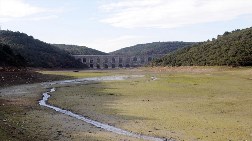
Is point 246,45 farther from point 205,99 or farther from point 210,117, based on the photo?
point 210,117

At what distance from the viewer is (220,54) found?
342 ft

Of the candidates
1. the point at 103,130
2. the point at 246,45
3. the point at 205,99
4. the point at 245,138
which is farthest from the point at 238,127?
the point at 246,45

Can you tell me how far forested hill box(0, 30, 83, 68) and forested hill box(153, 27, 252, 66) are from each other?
37240 mm

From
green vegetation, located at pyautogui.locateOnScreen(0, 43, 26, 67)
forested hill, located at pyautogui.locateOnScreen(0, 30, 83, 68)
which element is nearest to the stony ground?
green vegetation, located at pyautogui.locateOnScreen(0, 43, 26, 67)

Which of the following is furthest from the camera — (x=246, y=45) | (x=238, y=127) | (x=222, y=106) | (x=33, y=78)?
(x=246, y=45)

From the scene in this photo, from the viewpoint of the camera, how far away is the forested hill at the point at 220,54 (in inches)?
3703

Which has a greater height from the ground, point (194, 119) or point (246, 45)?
point (246, 45)

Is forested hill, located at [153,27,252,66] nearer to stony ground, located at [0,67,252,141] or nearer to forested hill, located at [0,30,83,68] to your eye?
forested hill, located at [0,30,83,68]

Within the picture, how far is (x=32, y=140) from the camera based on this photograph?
1997cm

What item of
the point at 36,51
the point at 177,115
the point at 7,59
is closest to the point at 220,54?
the point at 7,59

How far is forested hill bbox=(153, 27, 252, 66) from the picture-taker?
94.1 meters

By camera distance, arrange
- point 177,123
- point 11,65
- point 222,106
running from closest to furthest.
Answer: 1. point 177,123
2. point 222,106
3. point 11,65

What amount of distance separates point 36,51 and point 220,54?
75.2 meters

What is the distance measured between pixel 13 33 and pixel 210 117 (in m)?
159
